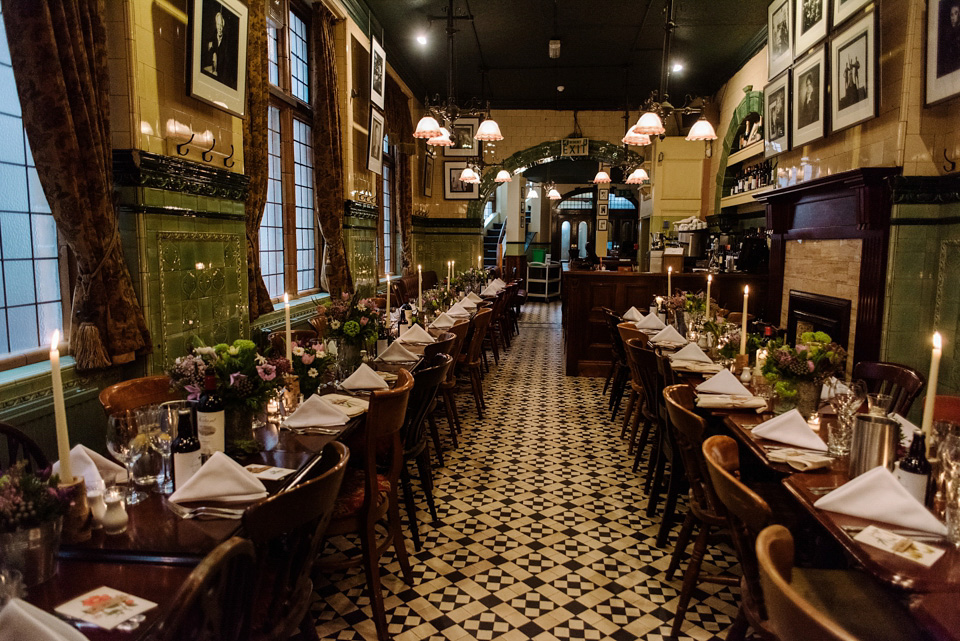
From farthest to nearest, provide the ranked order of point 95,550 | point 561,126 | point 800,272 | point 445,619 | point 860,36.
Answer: point 561,126, point 800,272, point 860,36, point 445,619, point 95,550

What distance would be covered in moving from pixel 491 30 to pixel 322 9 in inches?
107

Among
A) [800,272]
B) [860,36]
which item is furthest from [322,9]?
[800,272]

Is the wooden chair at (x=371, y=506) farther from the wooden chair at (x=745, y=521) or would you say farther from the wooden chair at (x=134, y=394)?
the wooden chair at (x=745, y=521)

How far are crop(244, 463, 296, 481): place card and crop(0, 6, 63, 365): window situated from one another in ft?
5.50

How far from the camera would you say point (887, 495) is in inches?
63.1

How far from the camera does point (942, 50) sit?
3.65 meters

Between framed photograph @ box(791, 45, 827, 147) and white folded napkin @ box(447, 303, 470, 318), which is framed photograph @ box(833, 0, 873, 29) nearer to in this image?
framed photograph @ box(791, 45, 827, 147)

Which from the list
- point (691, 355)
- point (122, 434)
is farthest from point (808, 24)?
point (122, 434)

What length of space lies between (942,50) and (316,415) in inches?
168

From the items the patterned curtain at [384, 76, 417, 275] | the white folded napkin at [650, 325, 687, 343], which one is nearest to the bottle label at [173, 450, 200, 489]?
the white folded napkin at [650, 325, 687, 343]

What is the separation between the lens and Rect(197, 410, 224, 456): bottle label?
199 centimetres


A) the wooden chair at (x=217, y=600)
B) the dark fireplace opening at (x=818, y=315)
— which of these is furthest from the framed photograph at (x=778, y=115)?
the wooden chair at (x=217, y=600)

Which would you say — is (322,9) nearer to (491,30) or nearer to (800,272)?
(491,30)

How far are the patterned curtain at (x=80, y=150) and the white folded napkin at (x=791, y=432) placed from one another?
9.99 feet
